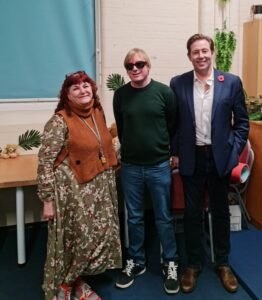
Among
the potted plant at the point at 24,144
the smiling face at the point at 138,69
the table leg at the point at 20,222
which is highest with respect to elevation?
the smiling face at the point at 138,69

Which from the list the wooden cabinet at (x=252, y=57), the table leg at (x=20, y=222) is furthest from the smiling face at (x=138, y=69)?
the wooden cabinet at (x=252, y=57)

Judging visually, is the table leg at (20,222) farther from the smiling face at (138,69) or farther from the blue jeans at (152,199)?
the smiling face at (138,69)

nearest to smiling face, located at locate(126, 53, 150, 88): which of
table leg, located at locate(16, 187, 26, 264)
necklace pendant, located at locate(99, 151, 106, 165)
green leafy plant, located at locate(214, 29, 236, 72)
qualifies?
necklace pendant, located at locate(99, 151, 106, 165)

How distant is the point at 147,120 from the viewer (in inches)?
85.0

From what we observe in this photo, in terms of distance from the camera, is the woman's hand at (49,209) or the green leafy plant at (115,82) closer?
the woman's hand at (49,209)

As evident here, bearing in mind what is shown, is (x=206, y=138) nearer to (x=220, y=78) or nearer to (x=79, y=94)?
(x=220, y=78)

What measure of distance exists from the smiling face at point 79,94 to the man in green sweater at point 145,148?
31 cm

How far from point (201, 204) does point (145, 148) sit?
1.85 ft

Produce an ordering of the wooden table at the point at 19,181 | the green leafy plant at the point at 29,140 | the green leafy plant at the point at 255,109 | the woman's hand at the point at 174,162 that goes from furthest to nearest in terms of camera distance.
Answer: the green leafy plant at the point at 255,109, the green leafy plant at the point at 29,140, the wooden table at the point at 19,181, the woman's hand at the point at 174,162

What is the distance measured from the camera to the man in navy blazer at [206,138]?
213 centimetres

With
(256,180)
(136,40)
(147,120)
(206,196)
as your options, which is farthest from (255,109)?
(147,120)

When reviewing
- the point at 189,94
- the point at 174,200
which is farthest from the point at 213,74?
the point at 174,200

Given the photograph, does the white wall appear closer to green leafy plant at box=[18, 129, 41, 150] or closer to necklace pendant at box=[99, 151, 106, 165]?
green leafy plant at box=[18, 129, 41, 150]

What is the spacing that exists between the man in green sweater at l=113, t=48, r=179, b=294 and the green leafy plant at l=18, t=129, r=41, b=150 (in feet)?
3.58
